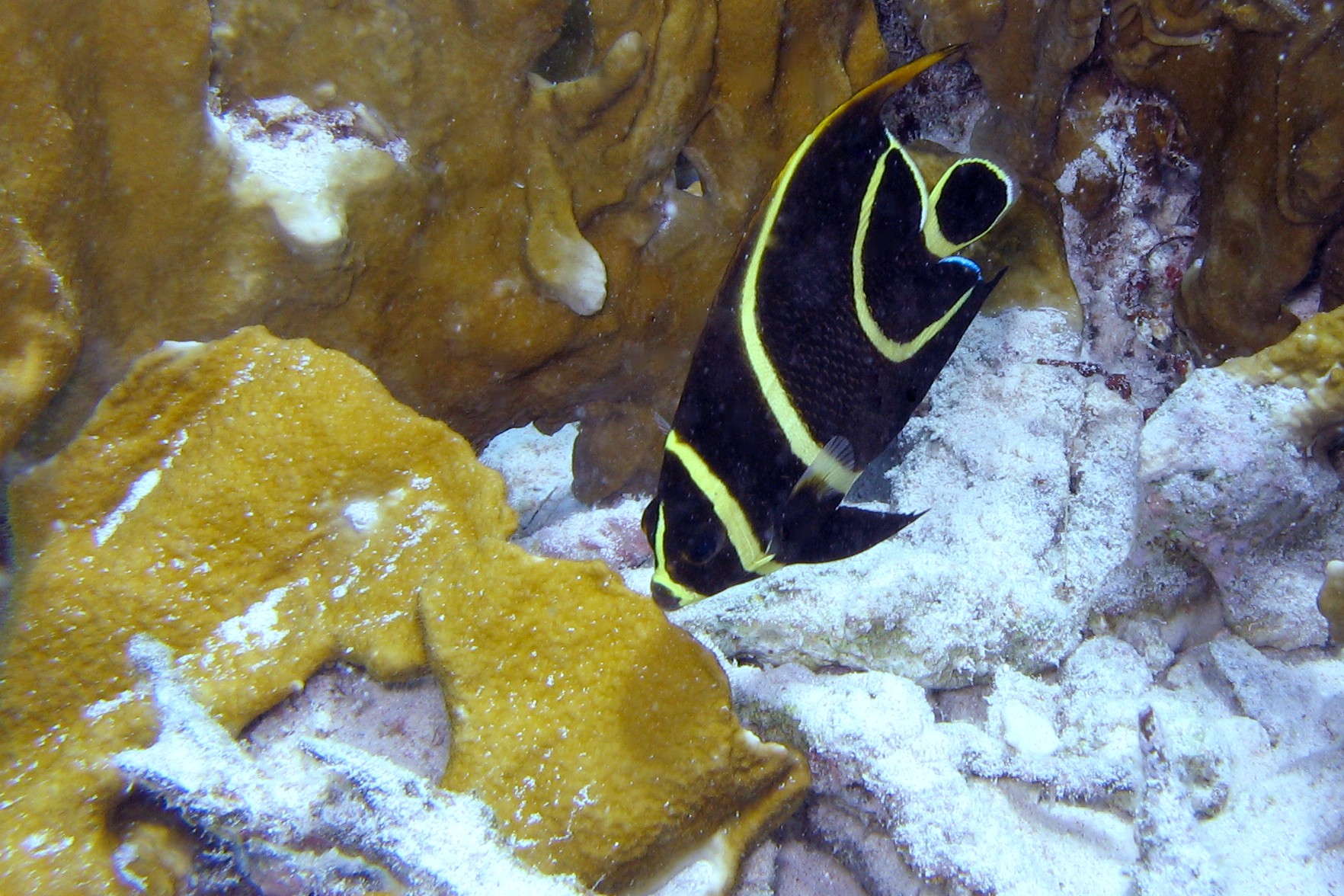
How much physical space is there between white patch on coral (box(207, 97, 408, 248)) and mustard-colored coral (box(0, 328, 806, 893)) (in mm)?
556

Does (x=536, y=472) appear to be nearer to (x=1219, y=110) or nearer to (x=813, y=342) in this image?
(x=813, y=342)

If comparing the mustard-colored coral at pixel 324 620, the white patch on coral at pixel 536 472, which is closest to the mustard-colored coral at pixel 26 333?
the mustard-colored coral at pixel 324 620

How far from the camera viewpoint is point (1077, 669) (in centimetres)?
245

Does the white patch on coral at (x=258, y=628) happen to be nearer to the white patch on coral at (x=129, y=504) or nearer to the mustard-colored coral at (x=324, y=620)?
the mustard-colored coral at (x=324, y=620)

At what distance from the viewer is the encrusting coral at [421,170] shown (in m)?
1.87

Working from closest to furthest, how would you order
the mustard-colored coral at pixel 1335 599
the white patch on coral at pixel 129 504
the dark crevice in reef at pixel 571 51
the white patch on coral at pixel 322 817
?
the white patch on coral at pixel 322 817 < the white patch on coral at pixel 129 504 < the mustard-colored coral at pixel 1335 599 < the dark crevice in reef at pixel 571 51

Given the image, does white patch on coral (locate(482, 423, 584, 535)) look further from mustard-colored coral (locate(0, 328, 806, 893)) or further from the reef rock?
mustard-colored coral (locate(0, 328, 806, 893))

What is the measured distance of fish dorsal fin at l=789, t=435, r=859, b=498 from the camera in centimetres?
162

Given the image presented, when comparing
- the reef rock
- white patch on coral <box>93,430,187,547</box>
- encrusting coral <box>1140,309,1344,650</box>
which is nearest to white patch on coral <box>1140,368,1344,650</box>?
encrusting coral <box>1140,309,1344,650</box>

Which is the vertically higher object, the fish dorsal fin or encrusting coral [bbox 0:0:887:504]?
encrusting coral [bbox 0:0:887:504]

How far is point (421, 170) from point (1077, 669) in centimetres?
257

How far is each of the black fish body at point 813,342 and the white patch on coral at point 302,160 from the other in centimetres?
125

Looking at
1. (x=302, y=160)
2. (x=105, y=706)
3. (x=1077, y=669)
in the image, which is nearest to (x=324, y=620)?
(x=105, y=706)

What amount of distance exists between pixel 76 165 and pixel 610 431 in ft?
6.39
